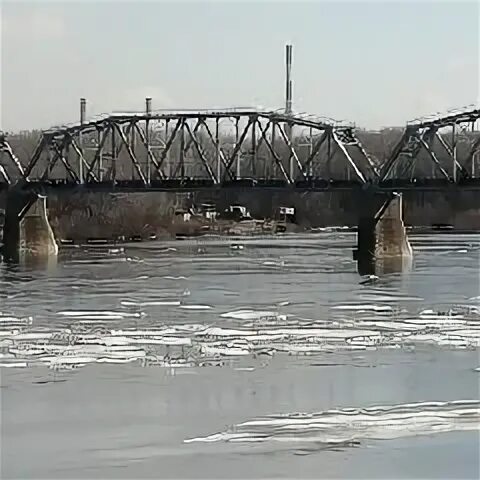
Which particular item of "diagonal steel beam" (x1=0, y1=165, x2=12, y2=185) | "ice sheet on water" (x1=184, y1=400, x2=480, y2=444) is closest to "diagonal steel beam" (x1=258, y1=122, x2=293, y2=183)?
"diagonal steel beam" (x1=0, y1=165, x2=12, y2=185)

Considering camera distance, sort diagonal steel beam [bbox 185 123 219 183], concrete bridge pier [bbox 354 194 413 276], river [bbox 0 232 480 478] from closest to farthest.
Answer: river [bbox 0 232 480 478], concrete bridge pier [bbox 354 194 413 276], diagonal steel beam [bbox 185 123 219 183]

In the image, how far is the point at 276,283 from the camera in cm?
4938

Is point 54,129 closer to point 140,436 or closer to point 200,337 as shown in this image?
point 200,337

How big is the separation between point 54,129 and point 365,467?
7696 cm

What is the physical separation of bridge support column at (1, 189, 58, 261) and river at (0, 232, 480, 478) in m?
32.3

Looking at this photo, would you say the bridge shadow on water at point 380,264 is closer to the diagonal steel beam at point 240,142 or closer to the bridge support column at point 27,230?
the diagonal steel beam at point 240,142

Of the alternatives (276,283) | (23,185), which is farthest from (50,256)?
(276,283)

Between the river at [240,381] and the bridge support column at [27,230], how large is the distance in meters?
32.3

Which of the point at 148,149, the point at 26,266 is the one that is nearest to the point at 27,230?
the point at 148,149

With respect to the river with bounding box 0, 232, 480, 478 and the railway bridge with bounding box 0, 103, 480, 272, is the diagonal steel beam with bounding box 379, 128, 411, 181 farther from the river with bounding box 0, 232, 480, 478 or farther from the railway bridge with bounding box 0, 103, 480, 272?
the river with bounding box 0, 232, 480, 478

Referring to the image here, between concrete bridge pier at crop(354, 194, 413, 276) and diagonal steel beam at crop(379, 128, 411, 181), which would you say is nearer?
concrete bridge pier at crop(354, 194, 413, 276)

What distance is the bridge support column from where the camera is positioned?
78812 mm

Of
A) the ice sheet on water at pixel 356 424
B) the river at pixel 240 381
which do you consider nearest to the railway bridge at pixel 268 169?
the river at pixel 240 381

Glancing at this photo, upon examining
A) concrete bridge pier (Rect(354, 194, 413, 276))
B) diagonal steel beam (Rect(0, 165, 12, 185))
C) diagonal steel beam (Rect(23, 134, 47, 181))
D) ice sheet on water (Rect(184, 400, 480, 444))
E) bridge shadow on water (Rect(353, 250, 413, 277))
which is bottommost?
ice sheet on water (Rect(184, 400, 480, 444))
